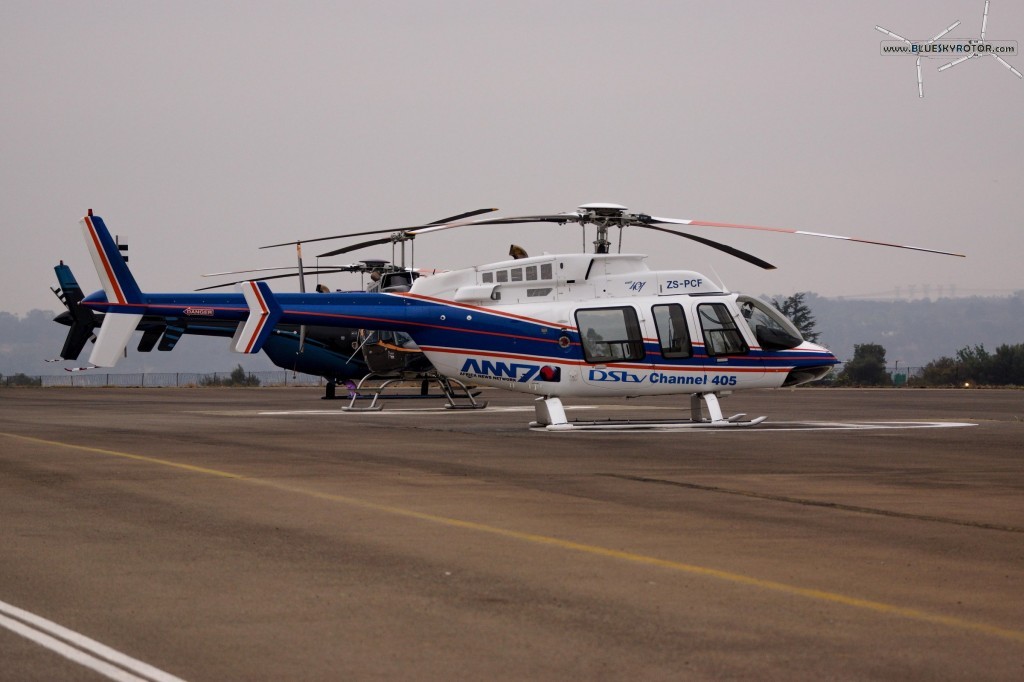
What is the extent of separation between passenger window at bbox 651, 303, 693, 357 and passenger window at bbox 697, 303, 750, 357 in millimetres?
371

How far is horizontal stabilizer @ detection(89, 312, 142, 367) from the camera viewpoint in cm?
2694

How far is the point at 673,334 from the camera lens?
26203 mm

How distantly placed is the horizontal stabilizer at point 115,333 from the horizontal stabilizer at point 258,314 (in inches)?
98.6

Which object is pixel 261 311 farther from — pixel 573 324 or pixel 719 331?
pixel 719 331

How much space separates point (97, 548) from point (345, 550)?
2.01 metres

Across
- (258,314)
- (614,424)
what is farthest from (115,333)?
(614,424)

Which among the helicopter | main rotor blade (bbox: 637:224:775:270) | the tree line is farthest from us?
the tree line

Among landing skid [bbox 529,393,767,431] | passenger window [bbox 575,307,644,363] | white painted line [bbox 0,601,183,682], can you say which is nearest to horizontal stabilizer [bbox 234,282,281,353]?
landing skid [bbox 529,393,767,431]

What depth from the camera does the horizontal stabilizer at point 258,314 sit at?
86.6 ft

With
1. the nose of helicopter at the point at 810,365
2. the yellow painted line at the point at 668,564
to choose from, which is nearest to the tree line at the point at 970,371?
the nose of helicopter at the point at 810,365

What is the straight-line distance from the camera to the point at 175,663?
22.2 ft

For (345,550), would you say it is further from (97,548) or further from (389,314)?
(389,314)

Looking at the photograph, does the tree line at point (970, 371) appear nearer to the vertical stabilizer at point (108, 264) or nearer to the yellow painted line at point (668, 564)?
the vertical stabilizer at point (108, 264)

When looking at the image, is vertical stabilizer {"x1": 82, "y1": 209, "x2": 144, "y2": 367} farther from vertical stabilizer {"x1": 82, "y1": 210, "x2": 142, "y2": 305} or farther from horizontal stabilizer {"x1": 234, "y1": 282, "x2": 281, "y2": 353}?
horizontal stabilizer {"x1": 234, "y1": 282, "x2": 281, "y2": 353}
